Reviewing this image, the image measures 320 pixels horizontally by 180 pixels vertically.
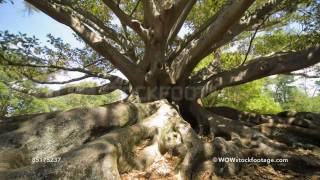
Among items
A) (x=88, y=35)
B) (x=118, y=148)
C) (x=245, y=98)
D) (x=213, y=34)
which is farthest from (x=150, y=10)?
(x=245, y=98)

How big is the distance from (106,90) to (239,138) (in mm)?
4761

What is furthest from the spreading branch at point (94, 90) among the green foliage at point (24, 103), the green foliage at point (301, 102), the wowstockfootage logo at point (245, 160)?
the green foliage at point (301, 102)

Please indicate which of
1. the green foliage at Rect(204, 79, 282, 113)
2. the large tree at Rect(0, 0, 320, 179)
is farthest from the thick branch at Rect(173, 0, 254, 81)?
the green foliage at Rect(204, 79, 282, 113)

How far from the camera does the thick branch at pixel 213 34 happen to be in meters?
5.22

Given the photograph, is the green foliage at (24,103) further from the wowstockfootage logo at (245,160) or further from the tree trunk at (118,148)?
the wowstockfootage logo at (245,160)

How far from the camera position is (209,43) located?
6.57m

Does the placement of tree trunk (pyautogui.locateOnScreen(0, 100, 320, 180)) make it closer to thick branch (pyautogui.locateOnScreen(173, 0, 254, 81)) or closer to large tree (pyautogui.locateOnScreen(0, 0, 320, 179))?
large tree (pyautogui.locateOnScreen(0, 0, 320, 179))

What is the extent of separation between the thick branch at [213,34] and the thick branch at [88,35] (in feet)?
3.65

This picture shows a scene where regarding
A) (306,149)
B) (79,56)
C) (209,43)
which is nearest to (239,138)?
(306,149)

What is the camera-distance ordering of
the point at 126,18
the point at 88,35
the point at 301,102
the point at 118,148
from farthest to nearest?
the point at 301,102 < the point at 126,18 < the point at 88,35 < the point at 118,148

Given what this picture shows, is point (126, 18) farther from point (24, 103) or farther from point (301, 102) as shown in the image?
point (301, 102)

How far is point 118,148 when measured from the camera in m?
4.26

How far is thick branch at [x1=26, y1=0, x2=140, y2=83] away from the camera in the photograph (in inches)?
248

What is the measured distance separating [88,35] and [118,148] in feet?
11.0
